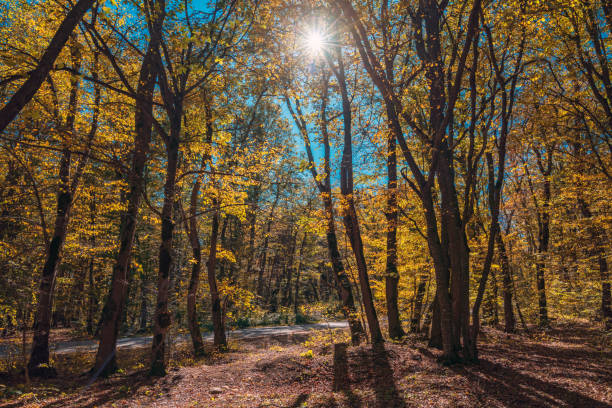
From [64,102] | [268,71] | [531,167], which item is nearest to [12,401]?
[64,102]

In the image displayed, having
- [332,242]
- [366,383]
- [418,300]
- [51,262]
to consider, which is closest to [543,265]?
[418,300]

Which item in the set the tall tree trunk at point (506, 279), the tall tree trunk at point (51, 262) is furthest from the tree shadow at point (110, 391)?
the tall tree trunk at point (506, 279)

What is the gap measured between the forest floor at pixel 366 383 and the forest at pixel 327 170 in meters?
0.06

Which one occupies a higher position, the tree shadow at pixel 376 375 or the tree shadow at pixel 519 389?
the tree shadow at pixel 519 389

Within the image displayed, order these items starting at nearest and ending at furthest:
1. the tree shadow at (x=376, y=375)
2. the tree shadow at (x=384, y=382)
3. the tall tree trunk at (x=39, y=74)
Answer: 1. the tall tree trunk at (x=39, y=74)
2. the tree shadow at (x=384, y=382)
3. the tree shadow at (x=376, y=375)

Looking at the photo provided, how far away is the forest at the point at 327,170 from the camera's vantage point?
5598mm

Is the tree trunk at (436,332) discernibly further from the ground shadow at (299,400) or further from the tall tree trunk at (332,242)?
the ground shadow at (299,400)

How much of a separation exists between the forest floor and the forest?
0.19 ft

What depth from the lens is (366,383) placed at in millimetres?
6297

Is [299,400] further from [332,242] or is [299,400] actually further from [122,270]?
[332,242]

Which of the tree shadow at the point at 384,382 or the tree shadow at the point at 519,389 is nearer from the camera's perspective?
the tree shadow at the point at 519,389

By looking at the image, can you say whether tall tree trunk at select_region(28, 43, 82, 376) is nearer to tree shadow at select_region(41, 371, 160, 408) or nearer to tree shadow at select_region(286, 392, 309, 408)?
tree shadow at select_region(41, 371, 160, 408)

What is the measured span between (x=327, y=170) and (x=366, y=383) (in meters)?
5.96

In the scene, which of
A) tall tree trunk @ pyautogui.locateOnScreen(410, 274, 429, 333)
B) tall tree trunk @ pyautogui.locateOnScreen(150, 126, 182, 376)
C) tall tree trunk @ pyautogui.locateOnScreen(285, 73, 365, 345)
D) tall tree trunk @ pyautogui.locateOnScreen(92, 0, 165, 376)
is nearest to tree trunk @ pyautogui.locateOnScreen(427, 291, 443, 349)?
tall tree trunk @ pyautogui.locateOnScreen(285, 73, 365, 345)
